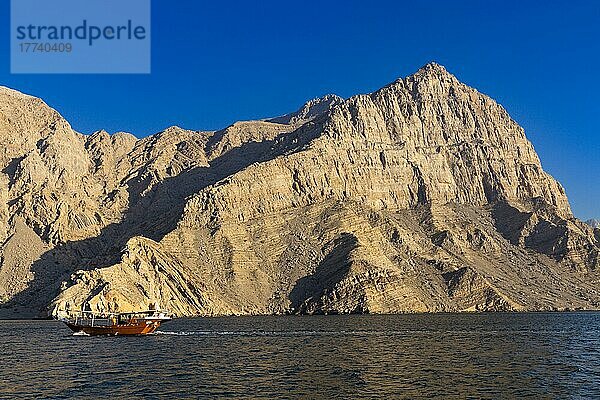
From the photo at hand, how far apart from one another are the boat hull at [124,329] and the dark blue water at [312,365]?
14.5 metres

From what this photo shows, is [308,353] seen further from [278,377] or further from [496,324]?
[496,324]

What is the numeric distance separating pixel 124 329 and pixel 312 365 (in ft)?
253

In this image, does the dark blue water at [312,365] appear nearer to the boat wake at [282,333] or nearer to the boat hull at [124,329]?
the boat wake at [282,333]

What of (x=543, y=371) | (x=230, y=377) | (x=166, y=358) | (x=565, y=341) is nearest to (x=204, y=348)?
(x=166, y=358)

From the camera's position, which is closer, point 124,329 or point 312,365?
point 312,365

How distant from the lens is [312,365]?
8581 centimetres

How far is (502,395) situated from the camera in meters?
64.2

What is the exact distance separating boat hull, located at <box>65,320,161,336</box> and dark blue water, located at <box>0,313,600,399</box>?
47.7ft

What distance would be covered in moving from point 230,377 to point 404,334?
61732 millimetres

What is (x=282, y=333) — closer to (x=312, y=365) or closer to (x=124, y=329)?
(x=124, y=329)

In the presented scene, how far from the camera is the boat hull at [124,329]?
15188cm

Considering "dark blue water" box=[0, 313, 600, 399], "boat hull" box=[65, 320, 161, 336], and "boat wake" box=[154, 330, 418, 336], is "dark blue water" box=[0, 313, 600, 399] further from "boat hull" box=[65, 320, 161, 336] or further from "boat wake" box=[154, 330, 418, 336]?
→ "boat hull" box=[65, 320, 161, 336]

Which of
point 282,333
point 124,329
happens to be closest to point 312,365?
point 282,333

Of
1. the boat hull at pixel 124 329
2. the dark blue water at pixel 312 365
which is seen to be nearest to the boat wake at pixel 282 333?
the dark blue water at pixel 312 365
